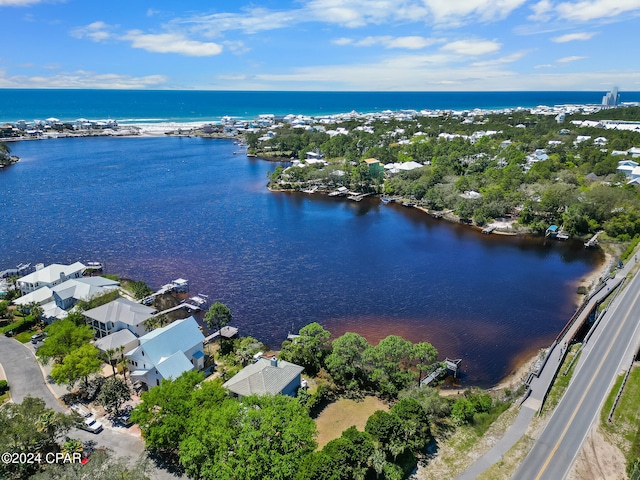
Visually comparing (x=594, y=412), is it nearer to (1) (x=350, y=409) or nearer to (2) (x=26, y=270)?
(1) (x=350, y=409)

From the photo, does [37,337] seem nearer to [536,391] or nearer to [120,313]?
[120,313]

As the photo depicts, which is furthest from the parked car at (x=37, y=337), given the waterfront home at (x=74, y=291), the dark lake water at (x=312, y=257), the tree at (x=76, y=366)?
the dark lake water at (x=312, y=257)

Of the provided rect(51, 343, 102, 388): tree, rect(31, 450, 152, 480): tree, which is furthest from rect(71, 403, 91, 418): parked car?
rect(31, 450, 152, 480): tree

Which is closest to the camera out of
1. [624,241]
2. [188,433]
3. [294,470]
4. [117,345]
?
[294,470]

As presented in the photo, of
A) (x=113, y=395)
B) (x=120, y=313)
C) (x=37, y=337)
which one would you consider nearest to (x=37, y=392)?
(x=113, y=395)

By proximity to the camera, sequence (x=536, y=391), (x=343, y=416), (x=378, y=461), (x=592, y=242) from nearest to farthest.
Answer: (x=378, y=461) → (x=343, y=416) → (x=536, y=391) → (x=592, y=242)

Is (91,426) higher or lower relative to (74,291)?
lower

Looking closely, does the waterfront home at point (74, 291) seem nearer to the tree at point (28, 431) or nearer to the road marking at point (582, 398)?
the tree at point (28, 431)

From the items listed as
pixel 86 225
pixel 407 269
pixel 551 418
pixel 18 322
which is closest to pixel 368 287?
pixel 407 269
